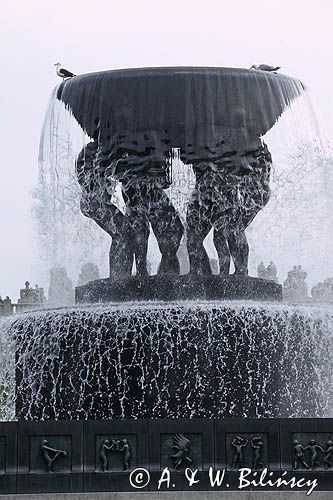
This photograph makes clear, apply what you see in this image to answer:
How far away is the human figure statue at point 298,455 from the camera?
17984 mm

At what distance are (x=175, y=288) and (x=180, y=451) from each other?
12.4ft

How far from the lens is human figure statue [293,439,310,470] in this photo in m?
18.0

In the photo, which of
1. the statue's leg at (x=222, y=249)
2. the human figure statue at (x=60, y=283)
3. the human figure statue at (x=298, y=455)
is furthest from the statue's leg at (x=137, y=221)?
the human figure statue at (x=298, y=455)

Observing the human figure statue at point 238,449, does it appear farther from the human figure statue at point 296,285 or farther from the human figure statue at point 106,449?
the human figure statue at point 296,285

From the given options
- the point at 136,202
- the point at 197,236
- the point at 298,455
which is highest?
the point at 136,202

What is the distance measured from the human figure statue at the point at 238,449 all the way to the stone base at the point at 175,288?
3.59 meters

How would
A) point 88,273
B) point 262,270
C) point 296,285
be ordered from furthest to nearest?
point 296,285 < point 262,270 < point 88,273

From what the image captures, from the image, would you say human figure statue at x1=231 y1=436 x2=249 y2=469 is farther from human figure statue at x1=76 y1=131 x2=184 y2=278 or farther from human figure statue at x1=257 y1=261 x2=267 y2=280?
human figure statue at x1=257 y1=261 x2=267 y2=280

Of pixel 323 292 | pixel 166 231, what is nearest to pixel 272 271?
pixel 323 292

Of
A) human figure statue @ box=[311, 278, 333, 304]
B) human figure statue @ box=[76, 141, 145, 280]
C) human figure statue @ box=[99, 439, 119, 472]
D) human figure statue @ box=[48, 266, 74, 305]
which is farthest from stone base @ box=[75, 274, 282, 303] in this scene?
human figure statue @ box=[311, 278, 333, 304]

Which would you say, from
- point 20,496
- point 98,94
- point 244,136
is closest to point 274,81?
point 244,136

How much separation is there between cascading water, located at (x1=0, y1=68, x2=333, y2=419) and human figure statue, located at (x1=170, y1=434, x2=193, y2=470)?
2255mm

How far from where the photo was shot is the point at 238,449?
58.9ft

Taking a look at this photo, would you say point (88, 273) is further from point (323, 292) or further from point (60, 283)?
point (323, 292)
